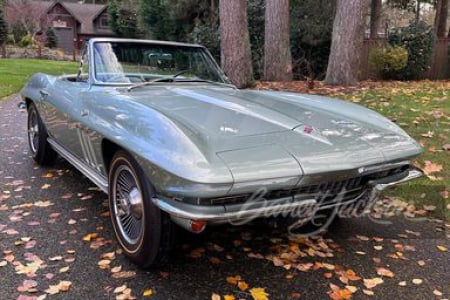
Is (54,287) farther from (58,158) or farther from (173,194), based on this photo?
(58,158)

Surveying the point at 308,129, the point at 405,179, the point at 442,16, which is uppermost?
the point at 442,16

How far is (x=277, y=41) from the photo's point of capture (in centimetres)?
1184

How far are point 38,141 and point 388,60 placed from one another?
1228cm

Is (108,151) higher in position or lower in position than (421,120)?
higher

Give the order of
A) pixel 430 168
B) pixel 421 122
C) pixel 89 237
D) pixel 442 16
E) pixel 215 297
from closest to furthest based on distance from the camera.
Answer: pixel 215 297, pixel 89 237, pixel 430 168, pixel 421 122, pixel 442 16

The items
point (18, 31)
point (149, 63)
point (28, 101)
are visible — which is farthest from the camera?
point (18, 31)

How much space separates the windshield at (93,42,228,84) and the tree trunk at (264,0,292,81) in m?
7.50

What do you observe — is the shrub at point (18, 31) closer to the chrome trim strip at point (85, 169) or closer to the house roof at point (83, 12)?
the house roof at point (83, 12)

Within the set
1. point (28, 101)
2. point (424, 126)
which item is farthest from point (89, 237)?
point (424, 126)

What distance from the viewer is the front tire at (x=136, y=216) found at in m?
2.75

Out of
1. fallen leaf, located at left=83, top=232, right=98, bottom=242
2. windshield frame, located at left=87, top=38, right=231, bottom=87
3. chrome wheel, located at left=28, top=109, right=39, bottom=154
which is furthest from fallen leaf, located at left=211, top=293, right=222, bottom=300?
chrome wheel, located at left=28, top=109, right=39, bottom=154

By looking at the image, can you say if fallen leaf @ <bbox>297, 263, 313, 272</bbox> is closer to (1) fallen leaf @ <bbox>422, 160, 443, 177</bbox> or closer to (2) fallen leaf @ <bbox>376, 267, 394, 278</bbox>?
(2) fallen leaf @ <bbox>376, 267, 394, 278</bbox>

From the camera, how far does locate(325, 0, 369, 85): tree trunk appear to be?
35.9 feet

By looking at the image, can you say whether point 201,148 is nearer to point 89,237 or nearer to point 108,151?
point 108,151
